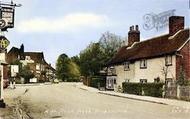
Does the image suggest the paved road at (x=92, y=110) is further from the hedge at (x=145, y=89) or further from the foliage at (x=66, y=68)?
the foliage at (x=66, y=68)

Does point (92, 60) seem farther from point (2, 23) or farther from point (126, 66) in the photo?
point (2, 23)

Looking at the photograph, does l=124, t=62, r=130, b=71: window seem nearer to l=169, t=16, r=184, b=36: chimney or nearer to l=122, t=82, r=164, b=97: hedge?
l=122, t=82, r=164, b=97: hedge

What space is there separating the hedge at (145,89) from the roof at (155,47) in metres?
4.04

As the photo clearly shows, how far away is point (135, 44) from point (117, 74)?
4973 mm

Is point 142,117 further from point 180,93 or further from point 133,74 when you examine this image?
point 133,74

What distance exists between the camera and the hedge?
39.8 metres

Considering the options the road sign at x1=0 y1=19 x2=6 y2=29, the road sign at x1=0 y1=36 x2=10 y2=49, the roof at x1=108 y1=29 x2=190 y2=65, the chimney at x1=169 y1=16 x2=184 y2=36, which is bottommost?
the road sign at x1=0 y1=36 x2=10 y2=49

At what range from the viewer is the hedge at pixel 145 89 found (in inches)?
1565

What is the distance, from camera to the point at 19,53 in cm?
11894

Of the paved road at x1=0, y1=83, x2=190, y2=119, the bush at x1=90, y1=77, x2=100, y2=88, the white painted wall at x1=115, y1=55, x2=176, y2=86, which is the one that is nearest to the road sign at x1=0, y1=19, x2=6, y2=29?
the paved road at x1=0, y1=83, x2=190, y2=119

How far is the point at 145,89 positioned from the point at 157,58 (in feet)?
19.2

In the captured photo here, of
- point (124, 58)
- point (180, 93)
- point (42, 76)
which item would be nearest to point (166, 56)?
point (180, 93)

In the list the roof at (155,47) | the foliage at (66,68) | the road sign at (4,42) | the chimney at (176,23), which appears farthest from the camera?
the foliage at (66,68)

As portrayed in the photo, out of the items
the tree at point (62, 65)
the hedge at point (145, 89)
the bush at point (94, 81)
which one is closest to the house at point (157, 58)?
the hedge at point (145, 89)
